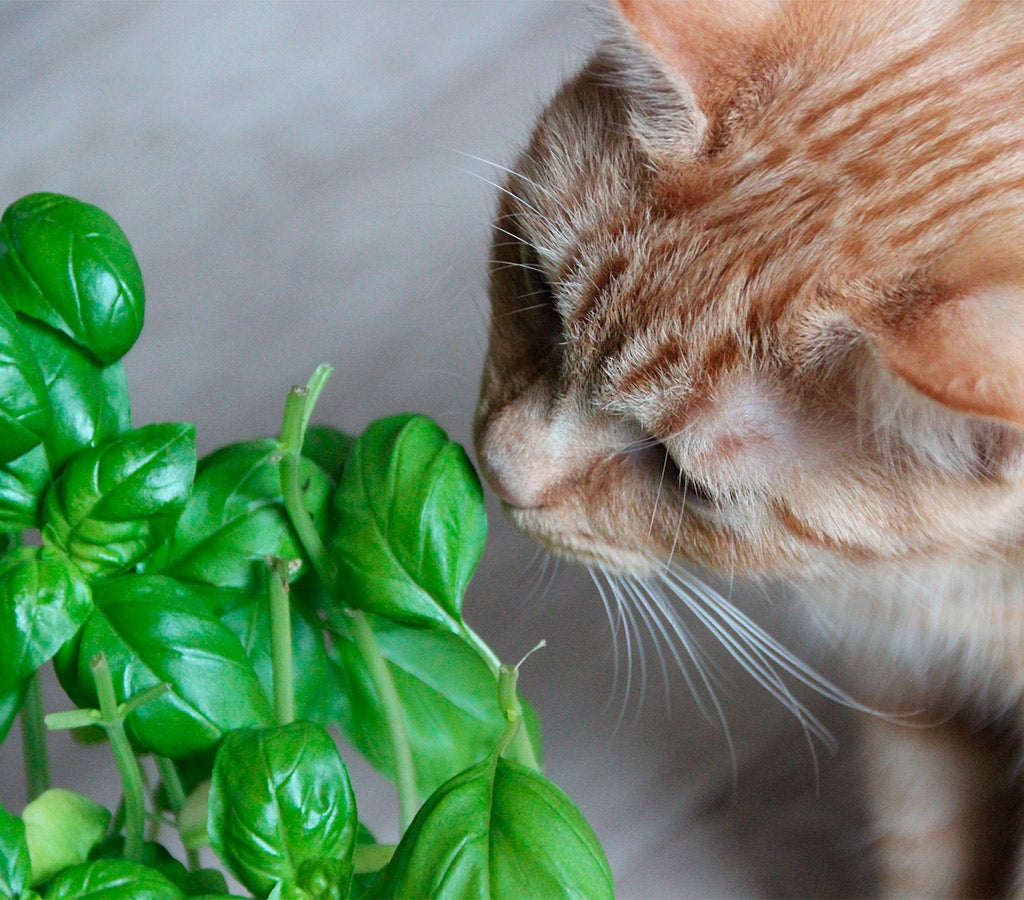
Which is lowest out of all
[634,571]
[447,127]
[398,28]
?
[634,571]

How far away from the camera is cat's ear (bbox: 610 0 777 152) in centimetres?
65

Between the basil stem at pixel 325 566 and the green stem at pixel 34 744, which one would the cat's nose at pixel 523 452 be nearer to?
the basil stem at pixel 325 566

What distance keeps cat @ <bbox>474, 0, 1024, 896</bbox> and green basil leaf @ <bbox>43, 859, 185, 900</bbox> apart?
337 mm

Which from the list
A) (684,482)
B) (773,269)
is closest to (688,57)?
(773,269)

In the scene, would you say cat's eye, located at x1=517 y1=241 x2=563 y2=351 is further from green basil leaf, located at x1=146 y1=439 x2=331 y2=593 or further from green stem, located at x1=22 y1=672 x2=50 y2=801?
green stem, located at x1=22 y1=672 x2=50 y2=801

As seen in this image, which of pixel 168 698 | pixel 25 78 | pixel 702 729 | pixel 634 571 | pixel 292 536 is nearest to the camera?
pixel 168 698

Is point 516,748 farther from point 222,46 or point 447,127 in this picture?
point 222,46

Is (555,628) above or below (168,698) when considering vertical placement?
below

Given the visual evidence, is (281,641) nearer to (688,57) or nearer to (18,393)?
(18,393)

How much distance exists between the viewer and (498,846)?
0.55 m

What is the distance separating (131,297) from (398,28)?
792 millimetres

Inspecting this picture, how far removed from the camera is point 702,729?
107cm

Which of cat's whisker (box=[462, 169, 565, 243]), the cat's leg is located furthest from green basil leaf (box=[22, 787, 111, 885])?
the cat's leg

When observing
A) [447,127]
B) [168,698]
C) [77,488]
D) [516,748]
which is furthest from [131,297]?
[447,127]
